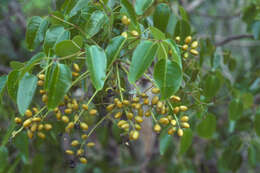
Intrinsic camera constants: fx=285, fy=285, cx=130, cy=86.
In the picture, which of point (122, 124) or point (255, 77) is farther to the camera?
point (255, 77)

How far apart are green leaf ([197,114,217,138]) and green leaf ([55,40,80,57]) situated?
0.73 metres

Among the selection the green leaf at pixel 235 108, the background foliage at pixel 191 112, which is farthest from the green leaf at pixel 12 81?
the green leaf at pixel 235 108

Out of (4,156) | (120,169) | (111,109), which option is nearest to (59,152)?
(120,169)

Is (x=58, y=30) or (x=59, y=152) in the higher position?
(x=58, y=30)

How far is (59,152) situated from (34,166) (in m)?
0.89

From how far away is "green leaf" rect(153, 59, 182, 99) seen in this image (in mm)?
798

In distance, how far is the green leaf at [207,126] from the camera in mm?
1317

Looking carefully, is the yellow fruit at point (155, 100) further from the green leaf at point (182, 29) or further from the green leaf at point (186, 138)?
the green leaf at point (182, 29)

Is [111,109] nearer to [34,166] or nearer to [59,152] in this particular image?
[34,166]

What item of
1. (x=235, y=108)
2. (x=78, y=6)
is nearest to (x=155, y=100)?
(x=78, y=6)

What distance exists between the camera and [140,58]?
2.65ft

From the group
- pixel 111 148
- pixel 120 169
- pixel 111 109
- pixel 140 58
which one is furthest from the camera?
pixel 111 148

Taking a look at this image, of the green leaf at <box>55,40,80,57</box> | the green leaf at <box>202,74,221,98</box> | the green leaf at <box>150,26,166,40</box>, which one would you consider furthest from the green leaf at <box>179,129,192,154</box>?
the green leaf at <box>55,40,80,57</box>

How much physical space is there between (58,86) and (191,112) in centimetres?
70
